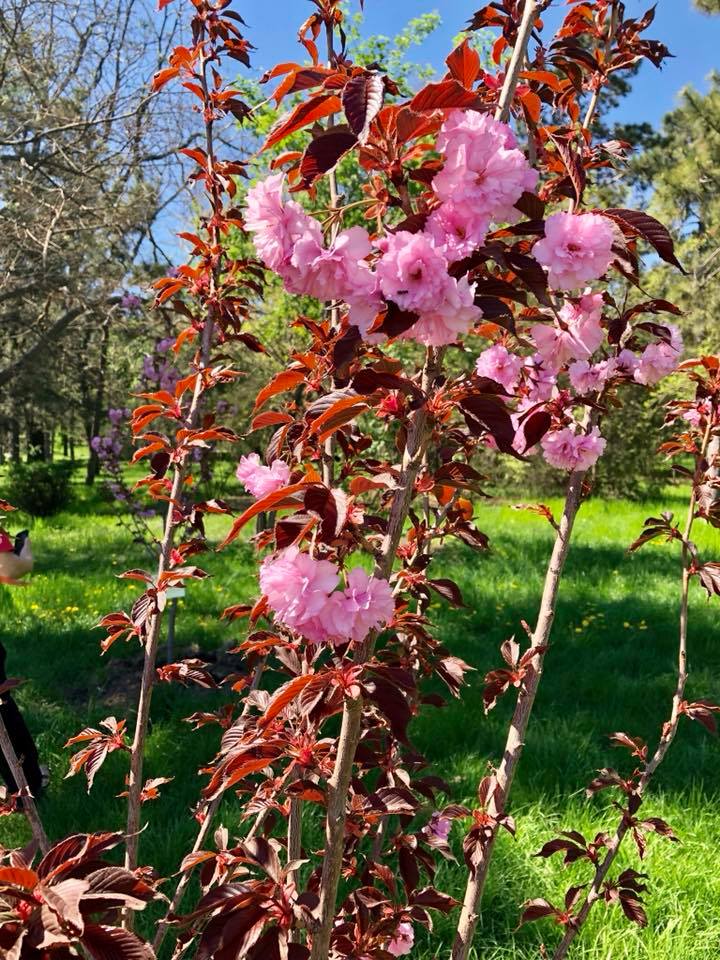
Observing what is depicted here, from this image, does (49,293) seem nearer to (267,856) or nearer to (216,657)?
(216,657)

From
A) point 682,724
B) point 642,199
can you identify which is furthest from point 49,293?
point 642,199

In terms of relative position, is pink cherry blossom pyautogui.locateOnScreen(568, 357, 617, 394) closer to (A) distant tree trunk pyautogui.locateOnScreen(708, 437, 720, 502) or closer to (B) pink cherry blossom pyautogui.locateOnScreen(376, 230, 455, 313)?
(A) distant tree trunk pyautogui.locateOnScreen(708, 437, 720, 502)

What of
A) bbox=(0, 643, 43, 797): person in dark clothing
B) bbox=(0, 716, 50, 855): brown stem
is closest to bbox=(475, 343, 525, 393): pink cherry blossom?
bbox=(0, 716, 50, 855): brown stem

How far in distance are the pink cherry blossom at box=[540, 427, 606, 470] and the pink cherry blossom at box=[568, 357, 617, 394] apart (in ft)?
0.29

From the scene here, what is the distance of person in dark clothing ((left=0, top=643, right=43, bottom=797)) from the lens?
2.59 meters

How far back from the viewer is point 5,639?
191 inches

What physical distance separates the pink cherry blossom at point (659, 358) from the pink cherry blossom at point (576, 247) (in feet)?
1.87

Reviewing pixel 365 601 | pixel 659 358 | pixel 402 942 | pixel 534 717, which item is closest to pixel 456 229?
pixel 365 601

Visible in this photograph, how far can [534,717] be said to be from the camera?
3.65 metres

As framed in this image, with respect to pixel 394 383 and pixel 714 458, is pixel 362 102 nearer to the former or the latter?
pixel 394 383

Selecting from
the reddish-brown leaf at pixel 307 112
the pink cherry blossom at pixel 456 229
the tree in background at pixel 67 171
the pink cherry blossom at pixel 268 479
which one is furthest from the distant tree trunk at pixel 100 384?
the pink cherry blossom at pixel 456 229

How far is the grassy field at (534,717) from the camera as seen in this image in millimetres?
→ 2373

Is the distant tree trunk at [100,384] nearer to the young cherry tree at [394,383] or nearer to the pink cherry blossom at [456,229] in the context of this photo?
the young cherry tree at [394,383]

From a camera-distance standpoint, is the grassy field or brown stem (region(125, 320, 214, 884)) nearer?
brown stem (region(125, 320, 214, 884))
